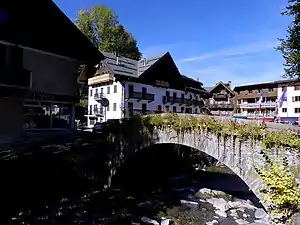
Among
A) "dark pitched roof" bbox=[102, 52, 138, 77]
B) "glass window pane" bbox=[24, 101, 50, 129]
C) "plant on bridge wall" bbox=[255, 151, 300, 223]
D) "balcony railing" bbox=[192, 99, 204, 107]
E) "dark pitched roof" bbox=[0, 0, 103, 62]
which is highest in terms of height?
"dark pitched roof" bbox=[102, 52, 138, 77]

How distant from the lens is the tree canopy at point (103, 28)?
151 ft

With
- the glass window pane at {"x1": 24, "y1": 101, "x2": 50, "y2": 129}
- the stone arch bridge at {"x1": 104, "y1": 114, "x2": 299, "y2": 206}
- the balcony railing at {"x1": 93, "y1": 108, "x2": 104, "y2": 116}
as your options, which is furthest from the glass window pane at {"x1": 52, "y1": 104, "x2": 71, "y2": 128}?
the balcony railing at {"x1": 93, "y1": 108, "x2": 104, "y2": 116}

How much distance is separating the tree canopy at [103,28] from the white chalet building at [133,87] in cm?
637

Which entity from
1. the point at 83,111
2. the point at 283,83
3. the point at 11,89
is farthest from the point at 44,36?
the point at 283,83

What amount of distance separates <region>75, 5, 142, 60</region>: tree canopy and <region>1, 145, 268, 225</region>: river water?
30.1 meters

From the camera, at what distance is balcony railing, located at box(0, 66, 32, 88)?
44.3 ft

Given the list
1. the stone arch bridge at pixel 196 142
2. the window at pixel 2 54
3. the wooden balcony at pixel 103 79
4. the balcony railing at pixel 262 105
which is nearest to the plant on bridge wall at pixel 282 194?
the stone arch bridge at pixel 196 142

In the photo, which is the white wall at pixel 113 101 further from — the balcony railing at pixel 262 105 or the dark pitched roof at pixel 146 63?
Result: the balcony railing at pixel 262 105

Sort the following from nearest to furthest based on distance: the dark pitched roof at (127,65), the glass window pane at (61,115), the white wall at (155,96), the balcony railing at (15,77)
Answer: the balcony railing at (15,77) → the glass window pane at (61,115) → the dark pitched roof at (127,65) → the white wall at (155,96)

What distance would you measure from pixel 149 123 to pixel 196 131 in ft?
10.6

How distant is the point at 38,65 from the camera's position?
51.2 ft

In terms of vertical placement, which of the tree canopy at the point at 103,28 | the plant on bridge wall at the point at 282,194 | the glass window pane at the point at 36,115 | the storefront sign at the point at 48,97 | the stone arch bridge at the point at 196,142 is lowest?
the plant on bridge wall at the point at 282,194

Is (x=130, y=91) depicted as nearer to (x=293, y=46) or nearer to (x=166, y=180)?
(x=166, y=180)

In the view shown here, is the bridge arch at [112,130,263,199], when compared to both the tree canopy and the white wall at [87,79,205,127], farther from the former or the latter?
the tree canopy
